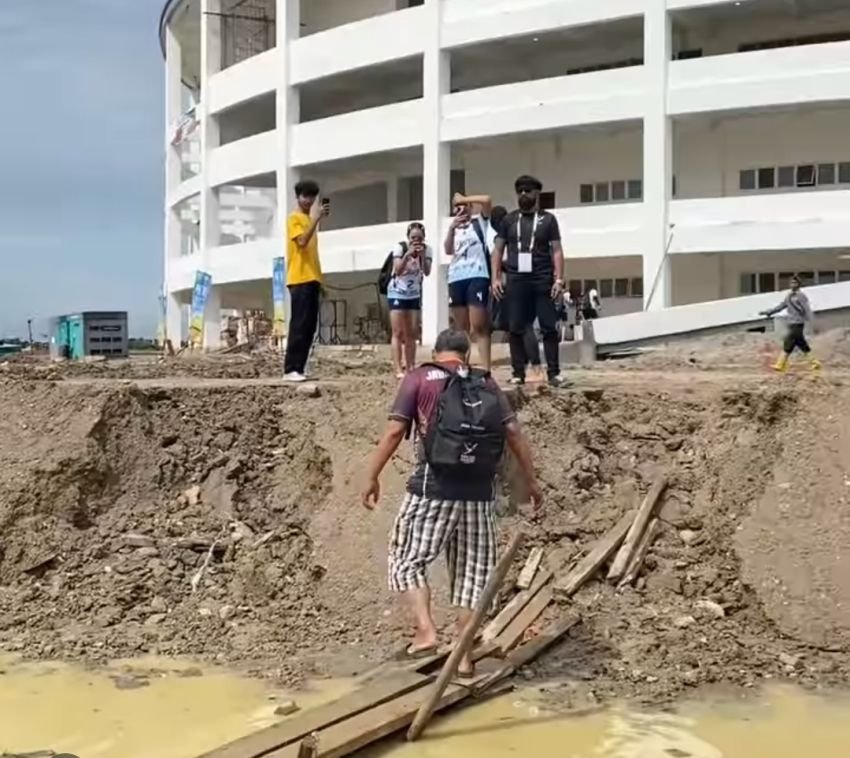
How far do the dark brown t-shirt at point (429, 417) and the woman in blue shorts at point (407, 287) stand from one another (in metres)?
4.38

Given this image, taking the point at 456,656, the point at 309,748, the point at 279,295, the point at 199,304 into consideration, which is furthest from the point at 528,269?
the point at 199,304

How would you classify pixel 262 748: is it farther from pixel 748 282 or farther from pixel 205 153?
pixel 205 153

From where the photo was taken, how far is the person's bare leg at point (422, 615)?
5641 millimetres

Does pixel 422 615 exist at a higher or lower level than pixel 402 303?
lower

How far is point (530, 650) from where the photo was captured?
6215 mm

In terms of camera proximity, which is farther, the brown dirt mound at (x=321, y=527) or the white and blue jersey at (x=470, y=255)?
the white and blue jersey at (x=470, y=255)

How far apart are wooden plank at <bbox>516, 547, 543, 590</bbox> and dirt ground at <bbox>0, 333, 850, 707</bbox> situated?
134mm

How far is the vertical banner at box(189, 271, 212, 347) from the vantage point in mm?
31141

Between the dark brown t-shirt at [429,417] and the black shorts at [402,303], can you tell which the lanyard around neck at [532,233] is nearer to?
the black shorts at [402,303]

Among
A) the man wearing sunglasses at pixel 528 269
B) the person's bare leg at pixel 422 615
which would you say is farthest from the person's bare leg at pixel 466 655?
the man wearing sunglasses at pixel 528 269

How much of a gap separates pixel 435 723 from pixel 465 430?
4.60 feet

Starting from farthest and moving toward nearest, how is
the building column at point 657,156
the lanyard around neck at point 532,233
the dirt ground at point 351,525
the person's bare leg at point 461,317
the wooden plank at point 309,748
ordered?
1. the building column at point 657,156
2. the person's bare leg at point 461,317
3. the lanyard around neck at point 532,233
4. the dirt ground at point 351,525
5. the wooden plank at point 309,748

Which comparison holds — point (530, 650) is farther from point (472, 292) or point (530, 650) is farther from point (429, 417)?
point (472, 292)

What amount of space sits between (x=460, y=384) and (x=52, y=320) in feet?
97.0
